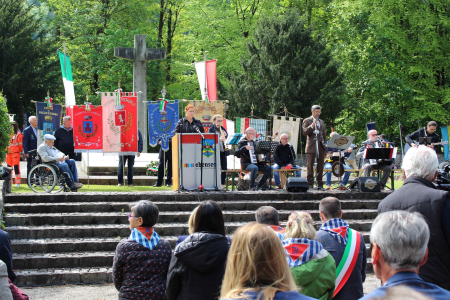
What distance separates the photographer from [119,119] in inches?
468

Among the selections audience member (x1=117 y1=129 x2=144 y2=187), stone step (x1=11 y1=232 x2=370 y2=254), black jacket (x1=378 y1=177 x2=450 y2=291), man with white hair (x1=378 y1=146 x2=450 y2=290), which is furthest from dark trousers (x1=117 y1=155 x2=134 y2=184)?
black jacket (x1=378 y1=177 x2=450 y2=291)

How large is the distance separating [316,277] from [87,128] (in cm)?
963

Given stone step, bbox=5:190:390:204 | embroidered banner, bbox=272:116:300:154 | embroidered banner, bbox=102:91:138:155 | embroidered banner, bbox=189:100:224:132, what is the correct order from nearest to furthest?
stone step, bbox=5:190:390:204, embroidered banner, bbox=102:91:138:155, embroidered banner, bbox=189:100:224:132, embroidered banner, bbox=272:116:300:154

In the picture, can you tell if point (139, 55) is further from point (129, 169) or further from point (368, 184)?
point (368, 184)

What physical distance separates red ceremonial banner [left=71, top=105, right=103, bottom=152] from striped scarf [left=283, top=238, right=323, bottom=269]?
9.33m

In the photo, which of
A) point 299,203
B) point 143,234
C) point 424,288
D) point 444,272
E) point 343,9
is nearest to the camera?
point 424,288

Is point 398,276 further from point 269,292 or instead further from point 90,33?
point 90,33

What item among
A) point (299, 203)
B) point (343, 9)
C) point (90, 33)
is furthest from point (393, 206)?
point (90, 33)

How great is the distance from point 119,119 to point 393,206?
9493 millimetres

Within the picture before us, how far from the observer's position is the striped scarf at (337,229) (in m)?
3.91

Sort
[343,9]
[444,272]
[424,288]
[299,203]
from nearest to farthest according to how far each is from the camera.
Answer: [424,288] < [444,272] < [299,203] < [343,9]

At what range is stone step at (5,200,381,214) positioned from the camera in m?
9.03

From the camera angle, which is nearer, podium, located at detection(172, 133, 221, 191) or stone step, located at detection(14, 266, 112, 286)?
stone step, located at detection(14, 266, 112, 286)

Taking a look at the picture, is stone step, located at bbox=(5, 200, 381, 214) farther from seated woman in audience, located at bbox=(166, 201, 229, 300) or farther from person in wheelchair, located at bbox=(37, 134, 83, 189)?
seated woman in audience, located at bbox=(166, 201, 229, 300)
